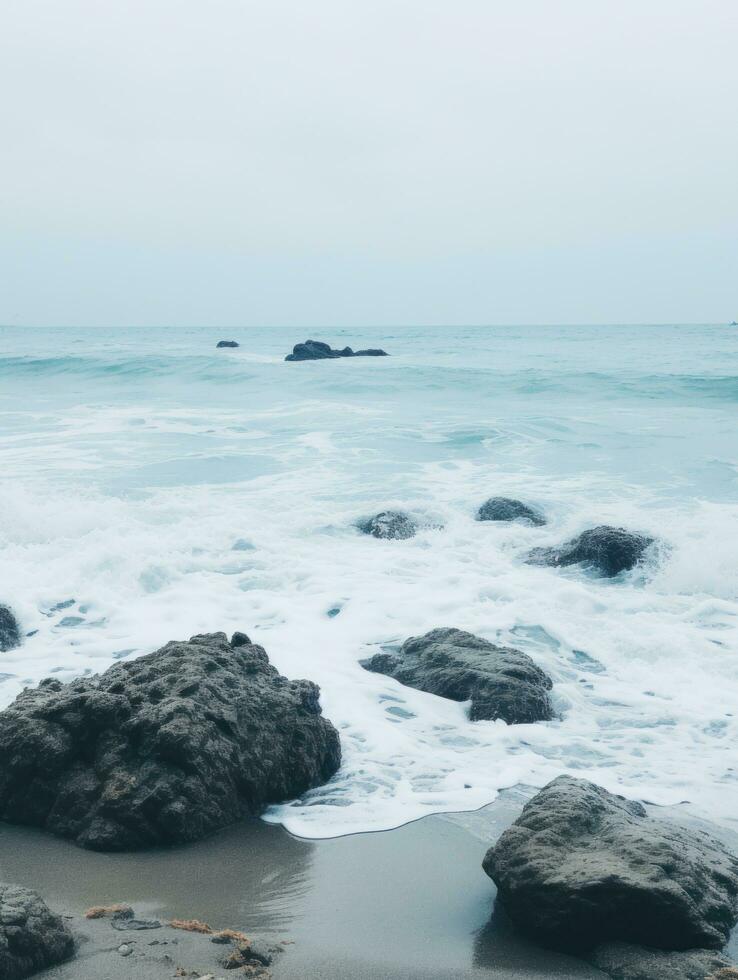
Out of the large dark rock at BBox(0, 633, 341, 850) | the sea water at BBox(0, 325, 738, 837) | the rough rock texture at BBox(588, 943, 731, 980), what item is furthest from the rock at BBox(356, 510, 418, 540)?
the rough rock texture at BBox(588, 943, 731, 980)

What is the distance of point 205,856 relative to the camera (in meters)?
3.59

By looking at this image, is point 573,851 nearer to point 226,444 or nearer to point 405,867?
point 405,867

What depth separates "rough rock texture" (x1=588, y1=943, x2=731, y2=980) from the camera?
2.79m

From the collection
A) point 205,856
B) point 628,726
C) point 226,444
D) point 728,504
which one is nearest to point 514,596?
point 628,726

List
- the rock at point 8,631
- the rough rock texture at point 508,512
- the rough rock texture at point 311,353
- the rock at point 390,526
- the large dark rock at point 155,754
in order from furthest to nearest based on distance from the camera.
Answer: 1. the rough rock texture at point 311,353
2. the rough rock texture at point 508,512
3. the rock at point 390,526
4. the rock at point 8,631
5. the large dark rock at point 155,754

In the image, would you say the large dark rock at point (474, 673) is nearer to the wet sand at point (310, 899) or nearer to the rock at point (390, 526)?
the wet sand at point (310, 899)

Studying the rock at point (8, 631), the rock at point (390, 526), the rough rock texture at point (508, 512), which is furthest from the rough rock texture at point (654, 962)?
the rough rock texture at point (508, 512)

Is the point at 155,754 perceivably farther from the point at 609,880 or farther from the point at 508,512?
the point at 508,512

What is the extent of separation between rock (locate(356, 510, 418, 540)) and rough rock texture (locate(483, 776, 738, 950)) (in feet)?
20.7

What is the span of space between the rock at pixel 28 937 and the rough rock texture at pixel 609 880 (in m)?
1.61

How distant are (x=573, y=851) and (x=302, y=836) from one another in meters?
1.28

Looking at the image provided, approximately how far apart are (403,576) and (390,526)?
1.66 meters

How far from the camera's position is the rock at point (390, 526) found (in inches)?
385

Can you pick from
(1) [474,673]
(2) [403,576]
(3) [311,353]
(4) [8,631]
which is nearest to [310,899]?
(1) [474,673]
